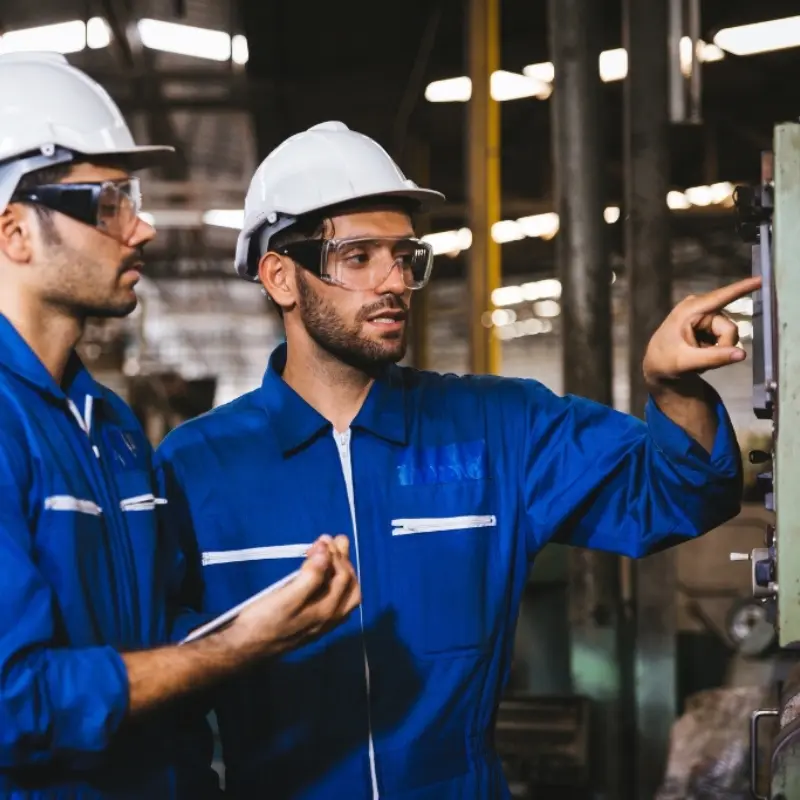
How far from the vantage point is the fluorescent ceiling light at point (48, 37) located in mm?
7840

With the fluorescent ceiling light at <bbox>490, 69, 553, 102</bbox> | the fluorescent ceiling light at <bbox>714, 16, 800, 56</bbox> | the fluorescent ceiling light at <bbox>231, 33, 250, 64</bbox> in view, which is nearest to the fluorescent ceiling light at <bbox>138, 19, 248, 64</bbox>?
the fluorescent ceiling light at <bbox>231, 33, 250, 64</bbox>

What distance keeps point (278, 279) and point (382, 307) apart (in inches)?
8.8

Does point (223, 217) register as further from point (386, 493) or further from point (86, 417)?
point (86, 417)

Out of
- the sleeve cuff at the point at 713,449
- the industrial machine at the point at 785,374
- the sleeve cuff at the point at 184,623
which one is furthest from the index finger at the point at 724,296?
the sleeve cuff at the point at 184,623

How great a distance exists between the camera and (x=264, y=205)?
1.96 m

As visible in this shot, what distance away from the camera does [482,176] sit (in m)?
5.53

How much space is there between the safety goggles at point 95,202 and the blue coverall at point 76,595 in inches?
6.4

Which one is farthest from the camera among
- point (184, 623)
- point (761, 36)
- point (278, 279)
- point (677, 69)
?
point (761, 36)

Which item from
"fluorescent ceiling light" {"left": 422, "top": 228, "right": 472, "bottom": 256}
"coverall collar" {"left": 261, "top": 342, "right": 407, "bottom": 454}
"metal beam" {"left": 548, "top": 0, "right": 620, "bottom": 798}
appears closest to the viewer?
"coverall collar" {"left": 261, "top": 342, "right": 407, "bottom": 454}

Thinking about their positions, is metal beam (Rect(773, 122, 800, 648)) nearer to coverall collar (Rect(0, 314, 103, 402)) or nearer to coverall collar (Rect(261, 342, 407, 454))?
coverall collar (Rect(261, 342, 407, 454))

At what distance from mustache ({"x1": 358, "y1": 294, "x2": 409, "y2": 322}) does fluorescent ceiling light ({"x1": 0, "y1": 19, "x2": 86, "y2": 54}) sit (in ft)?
21.9

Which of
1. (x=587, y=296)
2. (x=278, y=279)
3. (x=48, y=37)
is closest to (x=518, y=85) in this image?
(x=48, y=37)

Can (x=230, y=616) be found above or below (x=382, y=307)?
below

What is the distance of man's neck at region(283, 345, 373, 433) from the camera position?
75.0 inches
